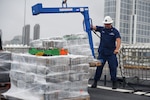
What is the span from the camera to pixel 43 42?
5.82 metres

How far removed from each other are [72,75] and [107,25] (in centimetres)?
291

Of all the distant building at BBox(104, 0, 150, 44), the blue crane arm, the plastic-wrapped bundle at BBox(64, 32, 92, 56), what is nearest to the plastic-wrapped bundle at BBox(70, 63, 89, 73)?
the plastic-wrapped bundle at BBox(64, 32, 92, 56)

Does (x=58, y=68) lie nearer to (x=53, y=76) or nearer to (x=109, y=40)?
(x=53, y=76)

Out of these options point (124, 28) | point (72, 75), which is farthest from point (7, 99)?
point (124, 28)

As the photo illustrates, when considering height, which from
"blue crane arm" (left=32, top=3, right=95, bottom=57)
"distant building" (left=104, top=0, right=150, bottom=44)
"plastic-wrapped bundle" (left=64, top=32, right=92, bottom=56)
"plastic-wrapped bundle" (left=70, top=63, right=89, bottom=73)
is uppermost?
"distant building" (left=104, top=0, right=150, bottom=44)

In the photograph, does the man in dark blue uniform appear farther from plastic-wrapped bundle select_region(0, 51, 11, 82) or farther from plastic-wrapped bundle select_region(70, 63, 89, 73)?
plastic-wrapped bundle select_region(0, 51, 11, 82)

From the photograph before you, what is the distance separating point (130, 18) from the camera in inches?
2504

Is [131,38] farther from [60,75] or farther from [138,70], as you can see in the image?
[60,75]

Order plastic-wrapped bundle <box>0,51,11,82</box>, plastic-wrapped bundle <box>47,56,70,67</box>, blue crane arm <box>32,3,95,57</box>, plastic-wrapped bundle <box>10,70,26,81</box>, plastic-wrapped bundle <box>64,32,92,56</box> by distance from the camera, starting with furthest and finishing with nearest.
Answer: blue crane arm <box>32,3,95,57</box> < plastic-wrapped bundle <box>64,32,92,56</box> < plastic-wrapped bundle <box>0,51,11,82</box> < plastic-wrapped bundle <box>10,70,26,81</box> < plastic-wrapped bundle <box>47,56,70,67</box>

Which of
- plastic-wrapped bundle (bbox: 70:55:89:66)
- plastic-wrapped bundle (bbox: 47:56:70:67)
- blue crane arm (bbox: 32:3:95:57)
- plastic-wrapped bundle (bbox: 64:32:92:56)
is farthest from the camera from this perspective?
blue crane arm (bbox: 32:3:95:57)

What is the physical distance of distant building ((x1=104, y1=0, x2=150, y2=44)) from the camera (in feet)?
193

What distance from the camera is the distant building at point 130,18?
58719mm

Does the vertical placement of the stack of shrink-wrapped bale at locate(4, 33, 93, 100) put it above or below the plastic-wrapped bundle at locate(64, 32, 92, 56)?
below

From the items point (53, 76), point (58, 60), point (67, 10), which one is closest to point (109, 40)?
point (67, 10)
